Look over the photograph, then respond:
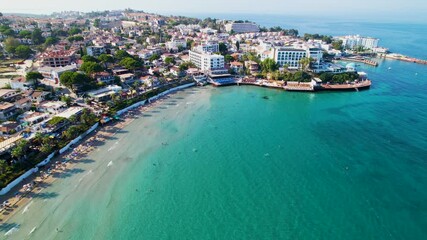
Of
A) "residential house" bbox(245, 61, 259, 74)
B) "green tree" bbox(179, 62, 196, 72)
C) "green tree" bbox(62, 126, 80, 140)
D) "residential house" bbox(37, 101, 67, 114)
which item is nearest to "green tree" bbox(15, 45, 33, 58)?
"residential house" bbox(37, 101, 67, 114)

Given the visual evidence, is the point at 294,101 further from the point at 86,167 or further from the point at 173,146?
the point at 86,167

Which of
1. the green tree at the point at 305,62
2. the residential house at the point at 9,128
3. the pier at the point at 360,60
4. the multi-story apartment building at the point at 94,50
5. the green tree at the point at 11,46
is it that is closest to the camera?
the residential house at the point at 9,128

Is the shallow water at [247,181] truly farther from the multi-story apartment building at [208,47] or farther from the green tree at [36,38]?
the green tree at [36,38]

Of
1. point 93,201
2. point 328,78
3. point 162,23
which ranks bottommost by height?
point 93,201

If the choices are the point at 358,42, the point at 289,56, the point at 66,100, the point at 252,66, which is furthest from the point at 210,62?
the point at 358,42

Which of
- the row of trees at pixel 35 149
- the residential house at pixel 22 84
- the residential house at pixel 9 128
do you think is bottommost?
the row of trees at pixel 35 149

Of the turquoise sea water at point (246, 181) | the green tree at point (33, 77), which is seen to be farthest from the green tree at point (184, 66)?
the green tree at point (33, 77)

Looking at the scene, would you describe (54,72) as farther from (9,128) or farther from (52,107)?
(9,128)

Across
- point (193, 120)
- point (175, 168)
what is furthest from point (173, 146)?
point (193, 120)

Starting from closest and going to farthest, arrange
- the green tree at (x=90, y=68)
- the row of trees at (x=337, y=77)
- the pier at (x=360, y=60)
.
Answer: the green tree at (x=90, y=68)
the row of trees at (x=337, y=77)
the pier at (x=360, y=60)
